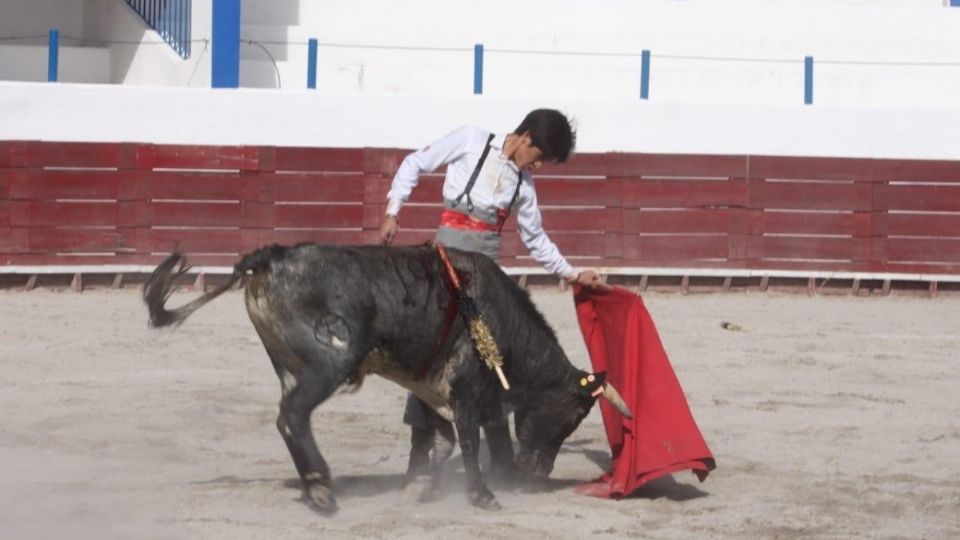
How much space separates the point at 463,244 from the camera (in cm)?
511

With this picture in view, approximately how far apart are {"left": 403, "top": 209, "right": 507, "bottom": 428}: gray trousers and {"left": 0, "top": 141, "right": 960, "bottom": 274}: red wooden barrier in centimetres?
587

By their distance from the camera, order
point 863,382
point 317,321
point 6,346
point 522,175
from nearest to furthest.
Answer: point 317,321, point 522,175, point 863,382, point 6,346

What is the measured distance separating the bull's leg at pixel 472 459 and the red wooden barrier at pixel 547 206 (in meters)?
Result: 6.20

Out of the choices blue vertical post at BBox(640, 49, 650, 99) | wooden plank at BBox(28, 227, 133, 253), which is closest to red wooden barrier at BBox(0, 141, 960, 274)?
wooden plank at BBox(28, 227, 133, 253)

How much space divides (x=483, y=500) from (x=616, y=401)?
1.73 feet

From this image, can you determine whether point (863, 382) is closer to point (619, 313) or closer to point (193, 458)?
point (619, 313)

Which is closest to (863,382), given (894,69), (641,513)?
(641,513)

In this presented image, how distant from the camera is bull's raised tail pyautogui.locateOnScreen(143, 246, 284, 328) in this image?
15.0 feet

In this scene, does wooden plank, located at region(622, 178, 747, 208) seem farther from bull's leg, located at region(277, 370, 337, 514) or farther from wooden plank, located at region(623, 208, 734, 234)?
bull's leg, located at region(277, 370, 337, 514)

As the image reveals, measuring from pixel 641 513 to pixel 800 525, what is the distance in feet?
1.44

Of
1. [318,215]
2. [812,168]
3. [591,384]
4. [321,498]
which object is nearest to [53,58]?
[318,215]

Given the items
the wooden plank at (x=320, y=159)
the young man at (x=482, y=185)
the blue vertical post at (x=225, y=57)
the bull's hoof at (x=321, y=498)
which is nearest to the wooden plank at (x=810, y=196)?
the wooden plank at (x=320, y=159)

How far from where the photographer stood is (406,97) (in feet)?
37.3

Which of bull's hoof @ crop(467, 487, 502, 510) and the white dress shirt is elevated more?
the white dress shirt
